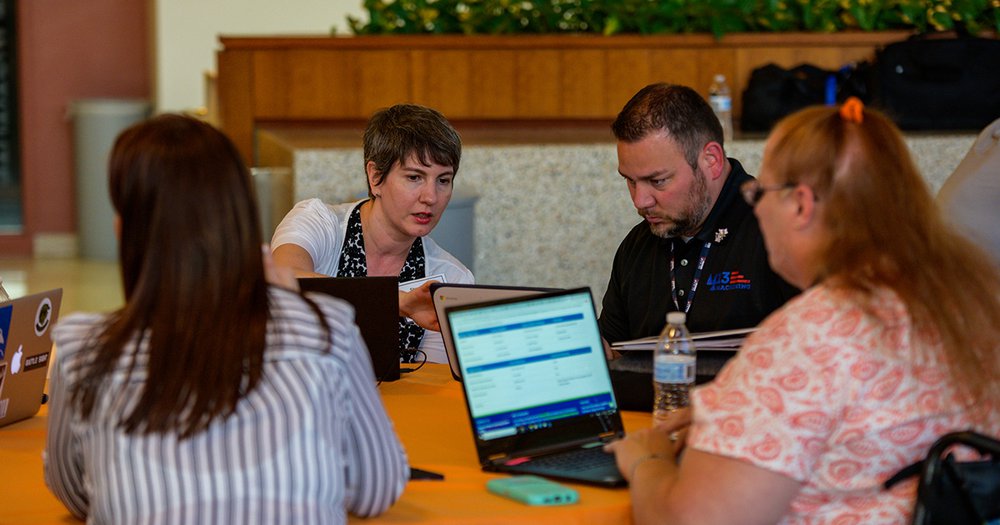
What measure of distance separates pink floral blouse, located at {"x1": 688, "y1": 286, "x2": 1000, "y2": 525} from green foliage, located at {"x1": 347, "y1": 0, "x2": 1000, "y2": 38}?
4316 millimetres

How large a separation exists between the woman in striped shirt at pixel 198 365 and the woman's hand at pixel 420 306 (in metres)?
1.14

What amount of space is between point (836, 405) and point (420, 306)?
1352mm

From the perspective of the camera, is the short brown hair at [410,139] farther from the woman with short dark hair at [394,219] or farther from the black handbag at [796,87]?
the black handbag at [796,87]

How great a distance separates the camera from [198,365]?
1.58 metres

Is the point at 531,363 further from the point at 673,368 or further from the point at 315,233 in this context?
the point at 315,233

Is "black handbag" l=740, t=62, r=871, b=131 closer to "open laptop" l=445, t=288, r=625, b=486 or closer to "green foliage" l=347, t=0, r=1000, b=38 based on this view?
"green foliage" l=347, t=0, r=1000, b=38

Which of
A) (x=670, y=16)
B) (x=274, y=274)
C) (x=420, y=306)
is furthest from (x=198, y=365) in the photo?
(x=670, y=16)

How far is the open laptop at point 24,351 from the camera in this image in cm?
231

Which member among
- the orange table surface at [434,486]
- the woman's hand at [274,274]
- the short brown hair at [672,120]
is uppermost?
the short brown hair at [672,120]

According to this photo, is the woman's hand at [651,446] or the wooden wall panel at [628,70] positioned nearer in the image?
the woman's hand at [651,446]

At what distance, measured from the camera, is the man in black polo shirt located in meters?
2.83

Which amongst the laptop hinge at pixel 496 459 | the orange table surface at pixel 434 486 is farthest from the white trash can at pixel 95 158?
the laptop hinge at pixel 496 459

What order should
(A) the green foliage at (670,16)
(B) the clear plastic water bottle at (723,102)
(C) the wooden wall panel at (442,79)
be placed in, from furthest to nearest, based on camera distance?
(C) the wooden wall panel at (442,79), (A) the green foliage at (670,16), (B) the clear plastic water bottle at (723,102)

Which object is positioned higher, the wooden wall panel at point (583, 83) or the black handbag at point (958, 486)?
the wooden wall panel at point (583, 83)
